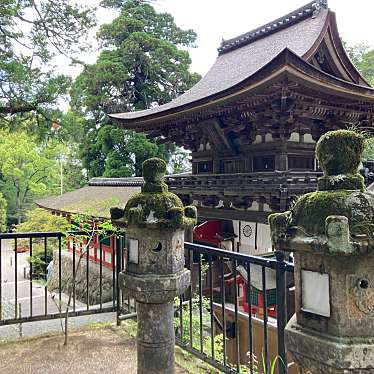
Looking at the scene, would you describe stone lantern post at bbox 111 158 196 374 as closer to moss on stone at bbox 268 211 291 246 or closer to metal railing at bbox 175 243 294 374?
metal railing at bbox 175 243 294 374

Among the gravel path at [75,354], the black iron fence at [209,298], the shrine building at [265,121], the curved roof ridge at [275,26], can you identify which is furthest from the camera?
the curved roof ridge at [275,26]

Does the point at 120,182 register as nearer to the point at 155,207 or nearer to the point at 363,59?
the point at 155,207

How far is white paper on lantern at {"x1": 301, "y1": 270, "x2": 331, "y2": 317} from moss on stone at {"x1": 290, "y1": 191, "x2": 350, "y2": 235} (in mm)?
182

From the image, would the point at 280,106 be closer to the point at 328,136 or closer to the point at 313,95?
the point at 313,95

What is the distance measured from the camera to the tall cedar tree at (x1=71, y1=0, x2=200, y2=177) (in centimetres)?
1764

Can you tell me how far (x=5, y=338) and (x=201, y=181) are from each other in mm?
5727

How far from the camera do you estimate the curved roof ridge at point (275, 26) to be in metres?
9.39

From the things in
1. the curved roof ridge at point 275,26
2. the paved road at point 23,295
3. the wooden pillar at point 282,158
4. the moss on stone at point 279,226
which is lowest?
the paved road at point 23,295

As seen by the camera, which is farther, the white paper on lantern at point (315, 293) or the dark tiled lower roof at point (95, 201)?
the dark tiled lower roof at point (95, 201)

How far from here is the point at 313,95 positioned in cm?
630

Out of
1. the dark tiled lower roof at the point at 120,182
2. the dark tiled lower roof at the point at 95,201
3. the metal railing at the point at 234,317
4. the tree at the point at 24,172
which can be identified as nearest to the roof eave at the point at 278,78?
the metal railing at the point at 234,317

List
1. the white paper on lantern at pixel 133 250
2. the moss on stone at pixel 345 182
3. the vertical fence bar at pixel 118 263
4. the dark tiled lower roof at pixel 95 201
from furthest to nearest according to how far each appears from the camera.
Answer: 1. the dark tiled lower roof at pixel 95 201
2. the vertical fence bar at pixel 118 263
3. the white paper on lantern at pixel 133 250
4. the moss on stone at pixel 345 182

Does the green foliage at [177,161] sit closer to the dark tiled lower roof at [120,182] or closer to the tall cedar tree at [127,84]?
the tall cedar tree at [127,84]

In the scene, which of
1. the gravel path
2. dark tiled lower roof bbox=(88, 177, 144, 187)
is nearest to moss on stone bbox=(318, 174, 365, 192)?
the gravel path
